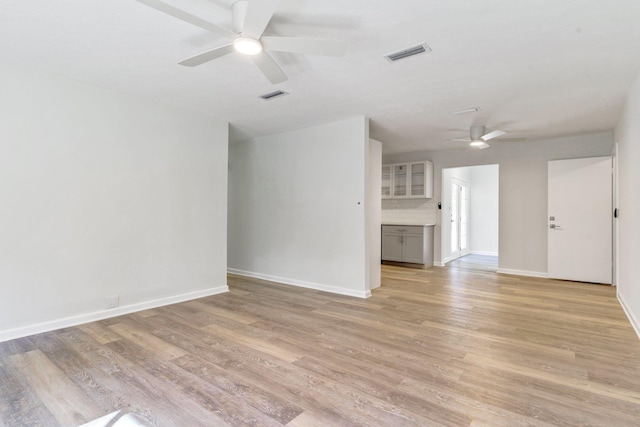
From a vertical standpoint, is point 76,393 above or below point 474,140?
below

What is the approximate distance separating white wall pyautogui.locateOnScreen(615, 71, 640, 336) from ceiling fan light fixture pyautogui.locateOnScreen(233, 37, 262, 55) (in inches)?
137

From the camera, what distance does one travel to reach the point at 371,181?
497 centimetres

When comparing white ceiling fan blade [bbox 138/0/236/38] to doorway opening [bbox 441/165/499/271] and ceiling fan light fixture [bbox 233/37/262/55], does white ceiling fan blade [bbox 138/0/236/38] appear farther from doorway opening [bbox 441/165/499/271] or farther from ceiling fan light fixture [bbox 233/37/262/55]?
doorway opening [bbox 441/165/499/271]

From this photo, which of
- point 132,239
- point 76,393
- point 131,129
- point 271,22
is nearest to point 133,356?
point 76,393

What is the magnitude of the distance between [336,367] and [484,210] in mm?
8217

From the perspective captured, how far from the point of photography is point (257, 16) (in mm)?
1999

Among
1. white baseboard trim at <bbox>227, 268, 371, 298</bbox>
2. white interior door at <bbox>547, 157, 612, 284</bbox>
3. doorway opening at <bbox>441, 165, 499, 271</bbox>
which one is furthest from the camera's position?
doorway opening at <bbox>441, 165, 499, 271</bbox>

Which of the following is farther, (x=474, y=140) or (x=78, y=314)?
(x=474, y=140)

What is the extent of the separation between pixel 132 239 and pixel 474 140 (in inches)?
196

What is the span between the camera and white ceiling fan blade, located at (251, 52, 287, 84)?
241cm

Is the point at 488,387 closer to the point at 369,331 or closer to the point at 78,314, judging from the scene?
the point at 369,331

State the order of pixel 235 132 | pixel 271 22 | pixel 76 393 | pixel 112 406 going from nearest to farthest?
pixel 112 406
pixel 76 393
pixel 271 22
pixel 235 132

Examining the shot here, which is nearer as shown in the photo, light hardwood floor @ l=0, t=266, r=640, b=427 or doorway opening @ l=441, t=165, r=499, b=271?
light hardwood floor @ l=0, t=266, r=640, b=427

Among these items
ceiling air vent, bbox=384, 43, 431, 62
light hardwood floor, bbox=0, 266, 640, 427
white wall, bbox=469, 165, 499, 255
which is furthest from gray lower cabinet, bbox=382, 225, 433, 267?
ceiling air vent, bbox=384, 43, 431, 62
